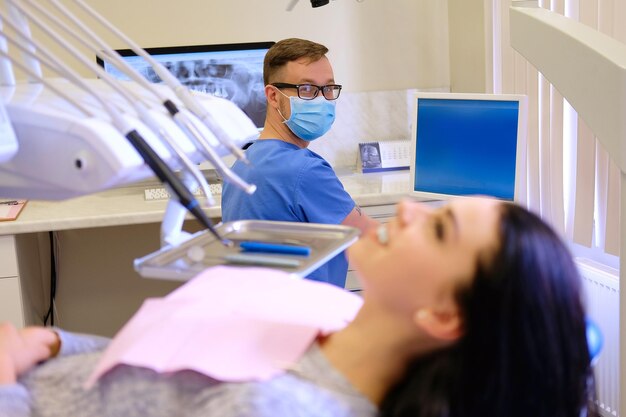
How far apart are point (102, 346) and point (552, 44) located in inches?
36.6

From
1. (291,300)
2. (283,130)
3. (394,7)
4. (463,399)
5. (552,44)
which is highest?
(394,7)

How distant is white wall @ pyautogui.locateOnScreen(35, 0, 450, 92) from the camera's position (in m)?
3.08

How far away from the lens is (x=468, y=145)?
7.25 feet

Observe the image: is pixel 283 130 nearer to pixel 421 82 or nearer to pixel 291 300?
pixel 291 300

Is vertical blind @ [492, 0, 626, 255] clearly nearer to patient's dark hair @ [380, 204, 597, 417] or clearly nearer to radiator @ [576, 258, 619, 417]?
radiator @ [576, 258, 619, 417]

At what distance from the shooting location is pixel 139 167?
2.23ft

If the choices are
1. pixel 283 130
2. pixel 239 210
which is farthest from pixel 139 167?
pixel 283 130

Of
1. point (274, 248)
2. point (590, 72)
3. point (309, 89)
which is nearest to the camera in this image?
point (274, 248)

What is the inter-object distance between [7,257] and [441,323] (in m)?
1.94

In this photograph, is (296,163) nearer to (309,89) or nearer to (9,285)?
(309,89)

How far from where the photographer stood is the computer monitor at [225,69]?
2959 millimetres

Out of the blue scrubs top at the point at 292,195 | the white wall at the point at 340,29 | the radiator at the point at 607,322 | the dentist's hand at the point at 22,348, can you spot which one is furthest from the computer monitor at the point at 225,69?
the dentist's hand at the point at 22,348

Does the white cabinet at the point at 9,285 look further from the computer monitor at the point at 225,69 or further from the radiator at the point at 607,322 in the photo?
the radiator at the point at 607,322

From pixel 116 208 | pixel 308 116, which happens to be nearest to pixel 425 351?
pixel 308 116
